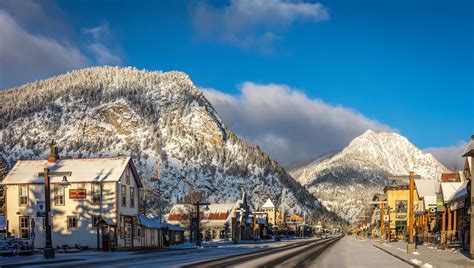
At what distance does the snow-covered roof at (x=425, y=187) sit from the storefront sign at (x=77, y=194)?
57883 millimetres

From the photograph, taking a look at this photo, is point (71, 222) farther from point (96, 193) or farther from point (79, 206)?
point (96, 193)

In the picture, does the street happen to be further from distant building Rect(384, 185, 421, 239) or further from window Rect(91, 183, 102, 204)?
distant building Rect(384, 185, 421, 239)

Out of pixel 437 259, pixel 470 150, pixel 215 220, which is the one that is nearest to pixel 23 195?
pixel 437 259

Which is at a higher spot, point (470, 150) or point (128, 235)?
point (470, 150)

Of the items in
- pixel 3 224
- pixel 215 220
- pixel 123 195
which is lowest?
pixel 215 220


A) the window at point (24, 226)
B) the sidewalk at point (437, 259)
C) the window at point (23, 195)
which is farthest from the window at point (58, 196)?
the sidewalk at point (437, 259)

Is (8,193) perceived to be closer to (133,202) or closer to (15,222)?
(15,222)

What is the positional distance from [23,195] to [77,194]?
610cm

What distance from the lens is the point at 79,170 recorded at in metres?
59.2

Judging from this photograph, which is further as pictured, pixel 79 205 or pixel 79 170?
pixel 79 170

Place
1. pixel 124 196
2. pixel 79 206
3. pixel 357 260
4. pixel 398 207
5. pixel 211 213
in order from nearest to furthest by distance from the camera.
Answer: pixel 357 260 < pixel 79 206 < pixel 124 196 < pixel 211 213 < pixel 398 207

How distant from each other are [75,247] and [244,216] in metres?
61.4

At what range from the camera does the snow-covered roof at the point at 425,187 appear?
304ft

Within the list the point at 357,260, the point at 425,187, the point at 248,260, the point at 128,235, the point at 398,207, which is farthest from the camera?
the point at 398,207
